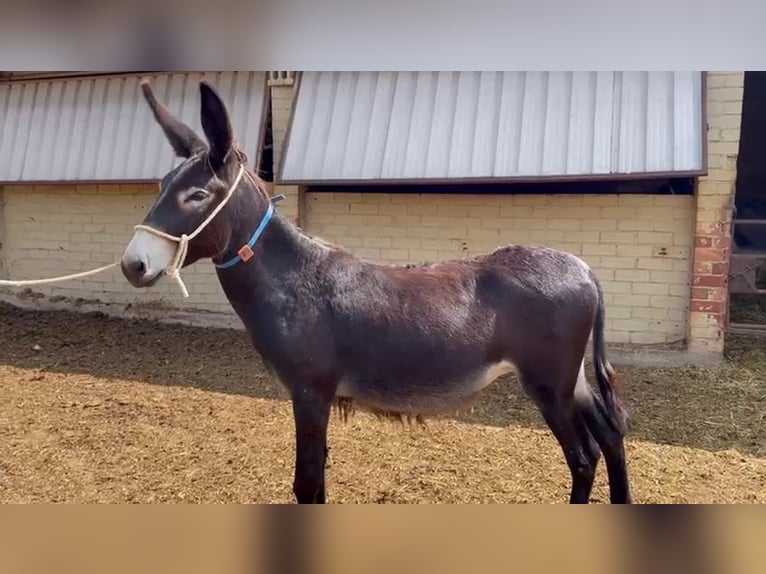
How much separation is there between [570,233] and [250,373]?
1852 mm

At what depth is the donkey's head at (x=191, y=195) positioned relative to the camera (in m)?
1.32

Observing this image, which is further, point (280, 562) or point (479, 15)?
point (280, 562)

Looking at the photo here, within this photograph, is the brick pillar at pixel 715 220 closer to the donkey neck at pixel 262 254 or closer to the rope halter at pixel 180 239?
the donkey neck at pixel 262 254

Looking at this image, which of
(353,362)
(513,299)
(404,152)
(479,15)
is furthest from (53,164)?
(479,15)

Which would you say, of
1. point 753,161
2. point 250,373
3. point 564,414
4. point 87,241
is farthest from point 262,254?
point 753,161

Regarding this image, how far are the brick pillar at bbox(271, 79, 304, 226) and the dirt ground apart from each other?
2.48 feet

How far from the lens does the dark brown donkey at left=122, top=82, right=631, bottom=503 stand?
1.48m

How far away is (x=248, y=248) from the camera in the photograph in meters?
1.53

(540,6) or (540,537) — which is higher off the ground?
(540,6)

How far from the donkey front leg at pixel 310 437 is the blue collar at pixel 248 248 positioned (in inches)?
15.0

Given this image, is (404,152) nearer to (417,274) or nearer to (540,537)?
(417,274)

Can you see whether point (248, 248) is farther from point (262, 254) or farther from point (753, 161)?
point (753, 161)

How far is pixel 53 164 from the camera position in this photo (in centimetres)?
259

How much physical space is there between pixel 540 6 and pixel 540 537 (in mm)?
734
